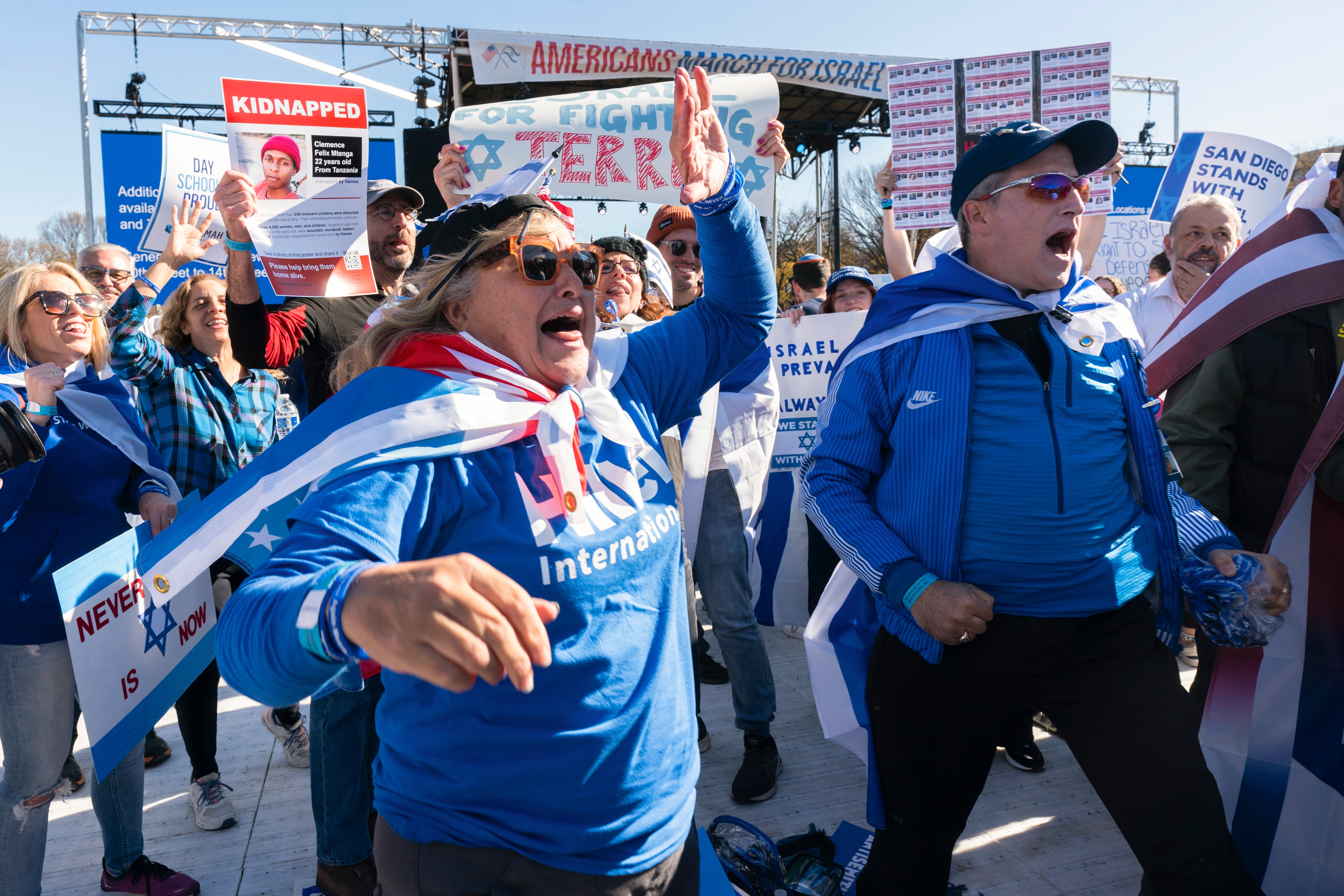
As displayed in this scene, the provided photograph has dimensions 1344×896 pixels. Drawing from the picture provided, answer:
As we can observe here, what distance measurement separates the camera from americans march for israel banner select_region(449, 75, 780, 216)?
4582 millimetres

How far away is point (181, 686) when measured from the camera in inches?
96.8

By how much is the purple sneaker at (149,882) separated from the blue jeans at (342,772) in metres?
0.60

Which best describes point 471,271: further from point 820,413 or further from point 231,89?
point 231,89

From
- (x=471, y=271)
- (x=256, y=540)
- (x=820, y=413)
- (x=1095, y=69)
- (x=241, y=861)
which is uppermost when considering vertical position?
(x=1095, y=69)

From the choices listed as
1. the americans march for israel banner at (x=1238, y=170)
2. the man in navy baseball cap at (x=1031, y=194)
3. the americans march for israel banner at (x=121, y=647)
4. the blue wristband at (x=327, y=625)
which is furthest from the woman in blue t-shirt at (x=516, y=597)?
the americans march for israel banner at (x=1238, y=170)

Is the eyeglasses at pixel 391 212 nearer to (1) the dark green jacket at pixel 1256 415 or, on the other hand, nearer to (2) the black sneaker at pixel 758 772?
(2) the black sneaker at pixel 758 772

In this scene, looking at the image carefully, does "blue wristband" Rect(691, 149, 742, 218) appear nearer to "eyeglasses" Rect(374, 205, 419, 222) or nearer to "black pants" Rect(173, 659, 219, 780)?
"eyeglasses" Rect(374, 205, 419, 222)

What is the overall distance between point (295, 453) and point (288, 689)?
50 cm

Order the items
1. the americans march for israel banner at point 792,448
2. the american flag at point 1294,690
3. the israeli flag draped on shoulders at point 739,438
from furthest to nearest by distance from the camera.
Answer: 1. the americans march for israel banner at point 792,448
2. the israeli flag draped on shoulders at point 739,438
3. the american flag at point 1294,690

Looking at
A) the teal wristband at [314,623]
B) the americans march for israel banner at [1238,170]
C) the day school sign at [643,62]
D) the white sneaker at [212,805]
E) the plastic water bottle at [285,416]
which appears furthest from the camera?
the day school sign at [643,62]

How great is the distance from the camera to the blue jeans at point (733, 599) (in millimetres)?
3553

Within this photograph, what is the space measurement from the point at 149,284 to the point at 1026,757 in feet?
13.0

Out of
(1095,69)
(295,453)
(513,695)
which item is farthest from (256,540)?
(1095,69)

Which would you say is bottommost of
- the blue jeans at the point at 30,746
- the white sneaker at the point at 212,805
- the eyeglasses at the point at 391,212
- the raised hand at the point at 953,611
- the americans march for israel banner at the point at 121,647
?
the white sneaker at the point at 212,805
